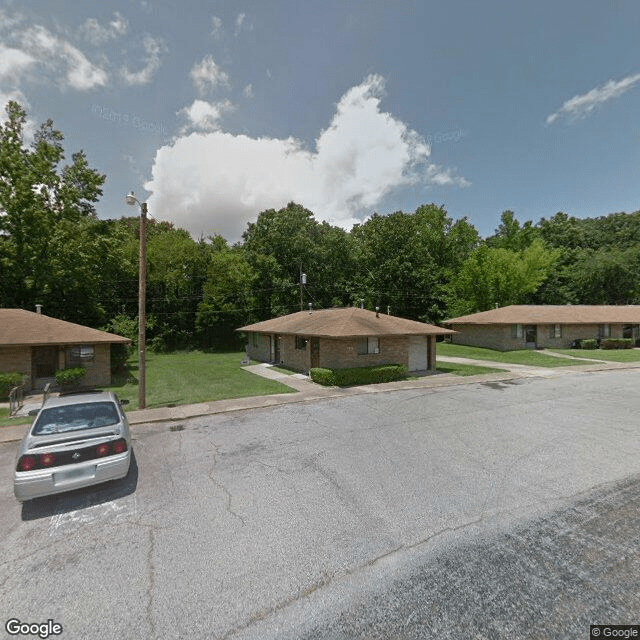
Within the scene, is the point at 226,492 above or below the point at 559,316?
below

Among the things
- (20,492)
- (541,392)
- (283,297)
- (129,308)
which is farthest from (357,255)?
(20,492)

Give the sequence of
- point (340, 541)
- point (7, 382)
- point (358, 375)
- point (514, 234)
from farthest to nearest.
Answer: point (514, 234), point (358, 375), point (7, 382), point (340, 541)

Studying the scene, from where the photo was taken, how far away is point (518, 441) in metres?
8.64

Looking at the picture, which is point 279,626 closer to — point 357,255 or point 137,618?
point 137,618

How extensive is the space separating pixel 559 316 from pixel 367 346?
25286mm

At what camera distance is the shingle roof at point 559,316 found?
3177cm

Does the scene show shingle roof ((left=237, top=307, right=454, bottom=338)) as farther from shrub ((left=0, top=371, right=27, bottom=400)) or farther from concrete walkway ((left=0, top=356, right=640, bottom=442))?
shrub ((left=0, top=371, right=27, bottom=400))

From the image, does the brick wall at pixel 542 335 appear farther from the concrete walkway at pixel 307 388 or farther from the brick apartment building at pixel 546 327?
the concrete walkway at pixel 307 388

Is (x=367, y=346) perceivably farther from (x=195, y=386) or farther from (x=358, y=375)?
(x=195, y=386)

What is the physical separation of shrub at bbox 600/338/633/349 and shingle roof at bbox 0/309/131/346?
39225 mm

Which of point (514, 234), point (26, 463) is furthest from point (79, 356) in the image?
point (514, 234)

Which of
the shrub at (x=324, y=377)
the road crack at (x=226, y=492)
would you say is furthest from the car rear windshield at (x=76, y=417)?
the shrub at (x=324, y=377)

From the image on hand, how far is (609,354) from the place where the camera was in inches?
1103

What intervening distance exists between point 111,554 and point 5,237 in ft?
107
